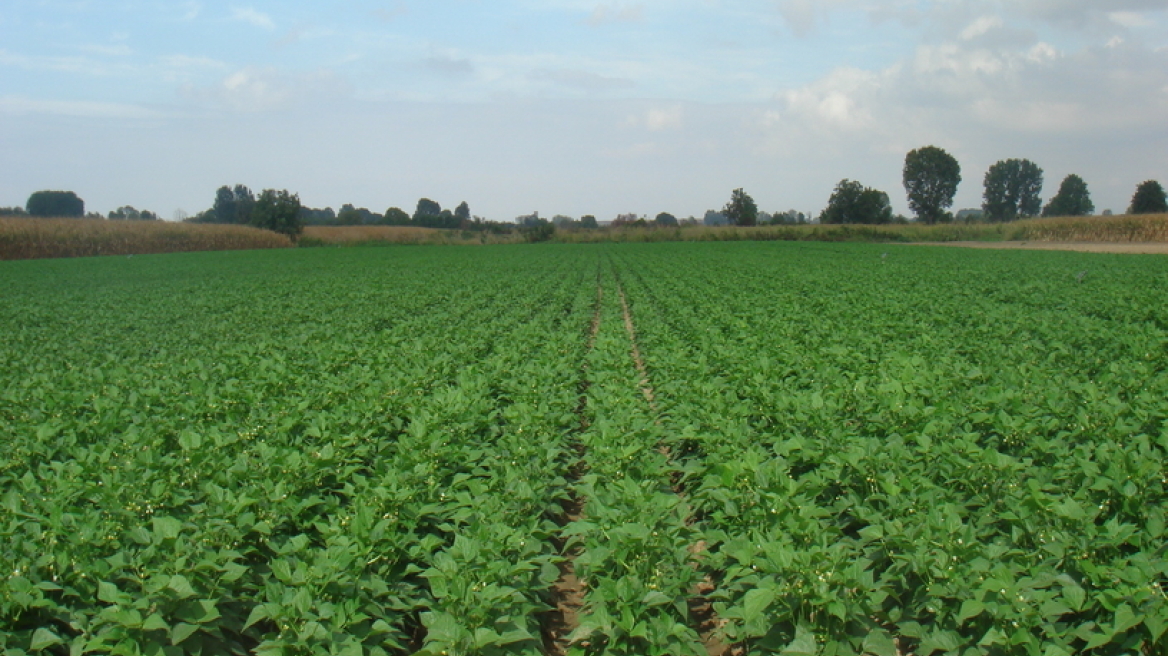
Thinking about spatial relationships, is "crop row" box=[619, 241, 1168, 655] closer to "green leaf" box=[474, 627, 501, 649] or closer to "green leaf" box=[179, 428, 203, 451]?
"green leaf" box=[474, 627, 501, 649]

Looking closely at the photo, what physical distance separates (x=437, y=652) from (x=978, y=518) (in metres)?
3.12

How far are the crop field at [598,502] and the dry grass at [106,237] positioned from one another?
49.7 m

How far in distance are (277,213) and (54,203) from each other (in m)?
62.3

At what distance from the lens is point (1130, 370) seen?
799cm

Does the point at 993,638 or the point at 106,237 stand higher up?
the point at 106,237

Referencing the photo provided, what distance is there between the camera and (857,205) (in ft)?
353

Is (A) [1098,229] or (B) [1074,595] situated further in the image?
(A) [1098,229]

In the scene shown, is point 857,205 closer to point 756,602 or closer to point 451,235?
point 451,235

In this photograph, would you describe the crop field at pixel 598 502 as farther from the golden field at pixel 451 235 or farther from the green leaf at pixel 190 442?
the golden field at pixel 451 235

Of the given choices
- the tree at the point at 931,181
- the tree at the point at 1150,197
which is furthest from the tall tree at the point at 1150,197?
the tree at the point at 931,181

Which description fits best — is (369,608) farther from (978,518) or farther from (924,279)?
(924,279)

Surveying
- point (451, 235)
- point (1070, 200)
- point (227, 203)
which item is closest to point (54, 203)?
point (227, 203)

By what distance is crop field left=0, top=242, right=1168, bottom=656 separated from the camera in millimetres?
3750

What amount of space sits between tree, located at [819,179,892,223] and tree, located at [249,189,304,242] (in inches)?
2699
